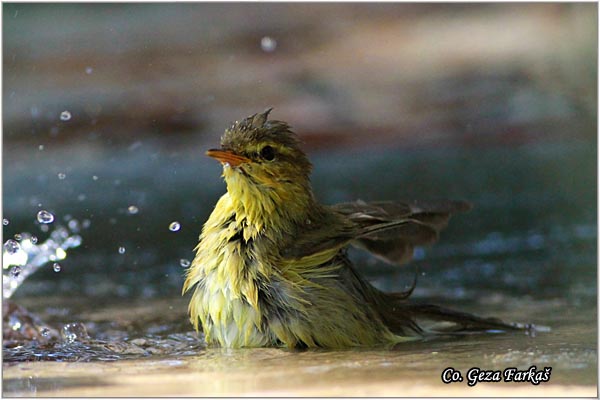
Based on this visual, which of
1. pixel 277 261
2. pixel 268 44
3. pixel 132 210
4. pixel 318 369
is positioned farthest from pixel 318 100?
pixel 318 369

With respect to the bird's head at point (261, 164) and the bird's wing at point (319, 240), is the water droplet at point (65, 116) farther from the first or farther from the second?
the bird's wing at point (319, 240)

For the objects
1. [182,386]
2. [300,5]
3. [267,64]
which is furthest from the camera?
[300,5]

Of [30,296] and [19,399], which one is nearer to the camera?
[19,399]

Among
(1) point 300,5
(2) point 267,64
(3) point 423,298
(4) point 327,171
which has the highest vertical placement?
(1) point 300,5

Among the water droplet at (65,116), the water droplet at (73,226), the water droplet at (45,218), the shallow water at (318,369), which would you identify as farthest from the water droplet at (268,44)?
the shallow water at (318,369)

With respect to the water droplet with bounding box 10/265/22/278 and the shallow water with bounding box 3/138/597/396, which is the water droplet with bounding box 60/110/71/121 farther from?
the water droplet with bounding box 10/265/22/278

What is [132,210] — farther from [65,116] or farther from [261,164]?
[261,164]

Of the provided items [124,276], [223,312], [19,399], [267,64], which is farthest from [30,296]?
[267,64]

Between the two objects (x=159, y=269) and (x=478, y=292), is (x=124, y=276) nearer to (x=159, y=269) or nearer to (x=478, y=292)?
(x=159, y=269)
